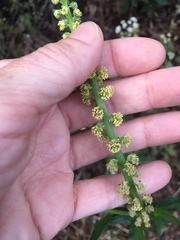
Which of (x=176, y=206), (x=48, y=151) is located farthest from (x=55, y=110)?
(x=176, y=206)

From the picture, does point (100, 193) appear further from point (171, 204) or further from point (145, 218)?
point (171, 204)

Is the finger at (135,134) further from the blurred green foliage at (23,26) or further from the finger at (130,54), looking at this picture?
the blurred green foliage at (23,26)

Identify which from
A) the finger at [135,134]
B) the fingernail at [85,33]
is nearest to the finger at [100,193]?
the finger at [135,134]

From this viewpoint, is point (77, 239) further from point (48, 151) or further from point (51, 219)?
point (48, 151)

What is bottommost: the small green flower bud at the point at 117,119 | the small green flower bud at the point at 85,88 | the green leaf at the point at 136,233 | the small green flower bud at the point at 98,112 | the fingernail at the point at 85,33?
the green leaf at the point at 136,233

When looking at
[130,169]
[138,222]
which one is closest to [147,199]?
[138,222]

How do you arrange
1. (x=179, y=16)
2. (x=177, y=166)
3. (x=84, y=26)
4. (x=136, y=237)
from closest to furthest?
(x=84, y=26) < (x=136, y=237) < (x=177, y=166) < (x=179, y=16)

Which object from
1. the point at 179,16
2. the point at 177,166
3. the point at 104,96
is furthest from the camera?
the point at 179,16
